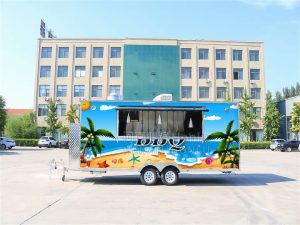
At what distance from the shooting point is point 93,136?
512 inches

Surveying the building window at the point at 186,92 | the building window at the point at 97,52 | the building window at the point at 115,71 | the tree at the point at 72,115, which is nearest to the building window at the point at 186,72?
the building window at the point at 186,92

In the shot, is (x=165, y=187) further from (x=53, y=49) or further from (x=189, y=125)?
(x=53, y=49)

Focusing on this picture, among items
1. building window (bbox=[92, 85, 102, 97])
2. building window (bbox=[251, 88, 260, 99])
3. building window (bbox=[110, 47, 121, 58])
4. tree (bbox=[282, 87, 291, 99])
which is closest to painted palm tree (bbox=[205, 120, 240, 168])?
building window (bbox=[92, 85, 102, 97])

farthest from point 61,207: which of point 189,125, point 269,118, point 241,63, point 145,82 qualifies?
point 241,63

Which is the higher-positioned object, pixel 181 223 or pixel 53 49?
pixel 53 49

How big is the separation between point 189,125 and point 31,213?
7.47m

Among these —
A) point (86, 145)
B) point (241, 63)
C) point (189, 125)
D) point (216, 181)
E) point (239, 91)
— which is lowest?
point (216, 181)

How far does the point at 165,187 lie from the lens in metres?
12.3

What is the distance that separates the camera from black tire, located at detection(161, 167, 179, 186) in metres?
12.7

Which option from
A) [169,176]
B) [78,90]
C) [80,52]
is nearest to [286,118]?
[78,90]

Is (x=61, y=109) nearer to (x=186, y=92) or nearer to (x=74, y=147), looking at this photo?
Answer: (x=186, y=92)

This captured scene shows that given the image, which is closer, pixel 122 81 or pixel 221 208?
pixel 221 208

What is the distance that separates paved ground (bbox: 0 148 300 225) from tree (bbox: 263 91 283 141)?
4309cm

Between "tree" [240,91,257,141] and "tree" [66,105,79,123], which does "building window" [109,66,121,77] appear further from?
"tree" [240,91,257,141]
